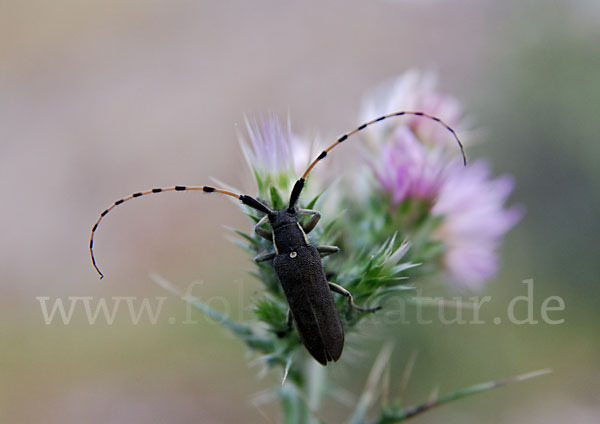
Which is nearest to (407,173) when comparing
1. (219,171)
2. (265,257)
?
(265,257)

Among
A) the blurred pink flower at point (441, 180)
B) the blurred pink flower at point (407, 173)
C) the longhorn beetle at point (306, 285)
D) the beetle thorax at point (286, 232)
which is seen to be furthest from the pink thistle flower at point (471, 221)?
the beetle thorax at point (286, 232)

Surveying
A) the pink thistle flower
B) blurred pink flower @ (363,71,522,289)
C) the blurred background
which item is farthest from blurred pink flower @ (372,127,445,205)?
the blurred background

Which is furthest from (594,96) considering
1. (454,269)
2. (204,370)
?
(204,370)

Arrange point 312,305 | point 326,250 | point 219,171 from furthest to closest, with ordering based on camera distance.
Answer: point 219,171
point 326,250
point 312,305

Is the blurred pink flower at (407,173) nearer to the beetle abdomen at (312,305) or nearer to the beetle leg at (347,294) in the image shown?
the beetle leg at (347,294)

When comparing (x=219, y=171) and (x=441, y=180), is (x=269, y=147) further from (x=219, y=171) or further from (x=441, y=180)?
(x=219, y=171)

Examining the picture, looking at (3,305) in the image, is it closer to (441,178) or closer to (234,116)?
(234,116)
